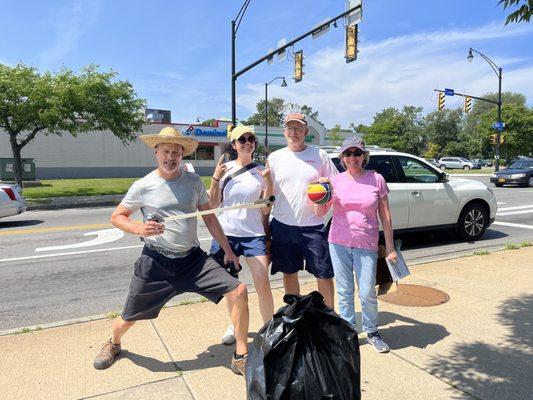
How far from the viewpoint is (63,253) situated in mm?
8273

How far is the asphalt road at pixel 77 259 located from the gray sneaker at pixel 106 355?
165cm

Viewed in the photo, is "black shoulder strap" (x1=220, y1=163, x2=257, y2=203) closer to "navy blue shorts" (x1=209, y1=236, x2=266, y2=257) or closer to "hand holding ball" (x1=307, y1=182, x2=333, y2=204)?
"navy blue shorts" (x1=209, y1=236, x2=266, y2=257)

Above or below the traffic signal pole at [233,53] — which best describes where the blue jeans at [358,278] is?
below

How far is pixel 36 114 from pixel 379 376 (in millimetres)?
17174

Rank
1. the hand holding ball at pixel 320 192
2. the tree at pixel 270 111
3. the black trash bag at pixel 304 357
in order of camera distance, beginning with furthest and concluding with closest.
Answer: the tree at pixel 270 111, the hand holding ball at pixel 320 192, the black trash bag at pixel 304 357

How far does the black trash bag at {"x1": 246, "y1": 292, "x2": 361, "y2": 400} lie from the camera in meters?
2.09

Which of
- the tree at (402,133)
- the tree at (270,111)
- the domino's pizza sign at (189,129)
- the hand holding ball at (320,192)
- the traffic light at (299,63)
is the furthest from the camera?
the tree at (270,111)

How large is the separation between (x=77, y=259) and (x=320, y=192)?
5871mm

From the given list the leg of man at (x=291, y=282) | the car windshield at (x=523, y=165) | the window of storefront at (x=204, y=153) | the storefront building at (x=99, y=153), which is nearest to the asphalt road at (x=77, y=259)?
the leg of man at (x=291, y=282)

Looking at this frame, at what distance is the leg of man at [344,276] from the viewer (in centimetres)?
372

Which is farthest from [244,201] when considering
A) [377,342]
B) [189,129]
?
[189,129]

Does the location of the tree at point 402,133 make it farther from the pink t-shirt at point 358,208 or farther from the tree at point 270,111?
the pink t-shirt at point 358,208

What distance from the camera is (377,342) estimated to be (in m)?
3.66

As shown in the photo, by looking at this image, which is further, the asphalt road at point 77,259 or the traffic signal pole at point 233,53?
the traffic signal pole at point 233,53
